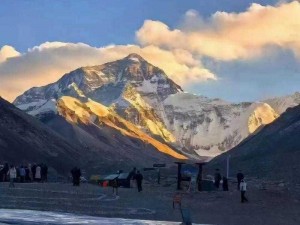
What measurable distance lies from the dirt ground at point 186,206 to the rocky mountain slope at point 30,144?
68433 millimetres

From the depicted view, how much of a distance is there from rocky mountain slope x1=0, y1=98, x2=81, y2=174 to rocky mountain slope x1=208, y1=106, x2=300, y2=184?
31021 millimetres

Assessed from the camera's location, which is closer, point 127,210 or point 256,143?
point 127,210

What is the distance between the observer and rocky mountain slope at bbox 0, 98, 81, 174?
11950 centimetres

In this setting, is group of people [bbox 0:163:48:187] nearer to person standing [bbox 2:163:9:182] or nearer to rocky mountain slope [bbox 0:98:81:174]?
person standing [bbox 2:163:9:182]

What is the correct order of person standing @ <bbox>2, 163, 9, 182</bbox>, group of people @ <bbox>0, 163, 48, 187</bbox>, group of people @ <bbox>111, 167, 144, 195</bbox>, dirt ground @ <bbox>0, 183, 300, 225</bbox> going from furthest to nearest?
1. person standing @ <bbox>2, 163, 9, 182</bbox>
2. group of people @ <bbox>0, 163, 48, 187</bbox>
3. group of people @ <bbox>111, 167, 144, 195</bbox>
4. dirt ground @ <bbox>0, 183, 300, 225</bbox>

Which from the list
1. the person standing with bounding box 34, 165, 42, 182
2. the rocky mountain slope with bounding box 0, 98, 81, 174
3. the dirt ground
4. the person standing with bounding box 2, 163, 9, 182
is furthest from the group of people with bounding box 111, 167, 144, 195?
the rocky mountain slope with bounding box 0, 98, 81, 174

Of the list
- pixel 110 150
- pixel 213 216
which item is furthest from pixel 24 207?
pixel 110 150

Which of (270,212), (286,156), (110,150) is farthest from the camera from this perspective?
(110,150)

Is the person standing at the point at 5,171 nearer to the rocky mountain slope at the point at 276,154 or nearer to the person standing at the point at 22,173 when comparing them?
the person standing at the point at 22,173

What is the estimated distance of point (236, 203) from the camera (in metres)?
44.1

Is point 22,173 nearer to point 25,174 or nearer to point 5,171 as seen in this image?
point 25,174

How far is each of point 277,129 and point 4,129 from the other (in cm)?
5236

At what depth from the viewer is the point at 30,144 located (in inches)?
5128

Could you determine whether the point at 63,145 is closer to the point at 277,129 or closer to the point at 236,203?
the point at 277,129
